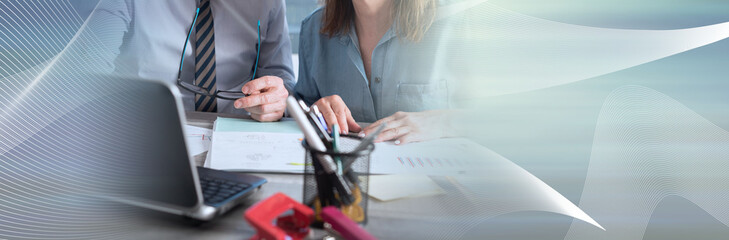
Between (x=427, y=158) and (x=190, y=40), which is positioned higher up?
(x=190, y=40)

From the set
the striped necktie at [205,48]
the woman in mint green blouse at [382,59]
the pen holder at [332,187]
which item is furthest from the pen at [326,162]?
the striped necktie at [205,48]

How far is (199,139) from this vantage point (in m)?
0.61

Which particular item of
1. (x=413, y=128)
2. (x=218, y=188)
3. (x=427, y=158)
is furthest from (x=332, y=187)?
(x=413, y=128)

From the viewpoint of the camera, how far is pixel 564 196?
57 cm

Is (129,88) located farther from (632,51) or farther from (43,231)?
(632,51)

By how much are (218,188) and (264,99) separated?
33 centimetres

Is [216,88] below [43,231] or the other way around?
the other way around

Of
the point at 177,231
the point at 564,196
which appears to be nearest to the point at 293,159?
the point at 177,231

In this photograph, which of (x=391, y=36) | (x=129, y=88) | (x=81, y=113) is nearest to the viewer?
(x=129, y=88)

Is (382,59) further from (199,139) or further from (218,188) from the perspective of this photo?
(218,188)

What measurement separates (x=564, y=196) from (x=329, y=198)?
39 cm

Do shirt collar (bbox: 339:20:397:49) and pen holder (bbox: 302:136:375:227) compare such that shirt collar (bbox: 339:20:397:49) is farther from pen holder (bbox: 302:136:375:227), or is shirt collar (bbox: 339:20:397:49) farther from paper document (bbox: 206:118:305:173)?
pen holder (bbox: 302:136:375:227)

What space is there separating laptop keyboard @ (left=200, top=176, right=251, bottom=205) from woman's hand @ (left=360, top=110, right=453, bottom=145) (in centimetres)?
27

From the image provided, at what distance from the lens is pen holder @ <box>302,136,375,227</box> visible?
0.33m
